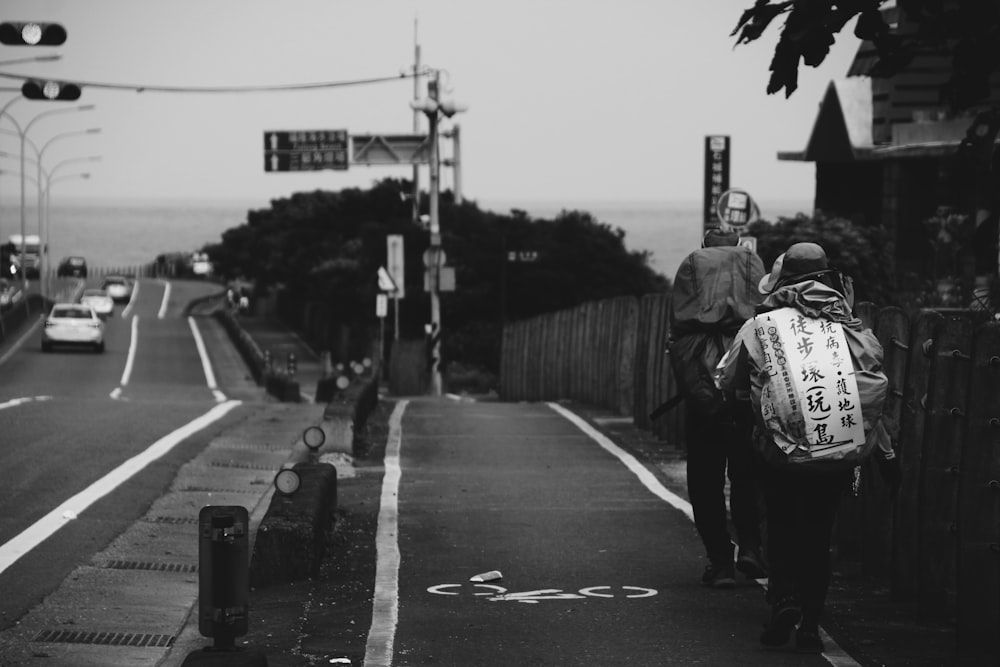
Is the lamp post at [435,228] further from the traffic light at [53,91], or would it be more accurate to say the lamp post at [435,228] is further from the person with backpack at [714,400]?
the person with backpack at [714,400]

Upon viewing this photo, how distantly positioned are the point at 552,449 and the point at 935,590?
29.8 feet

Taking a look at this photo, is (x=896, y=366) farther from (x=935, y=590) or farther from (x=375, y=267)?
(x=375, y=267)

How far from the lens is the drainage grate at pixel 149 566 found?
34.7 ft

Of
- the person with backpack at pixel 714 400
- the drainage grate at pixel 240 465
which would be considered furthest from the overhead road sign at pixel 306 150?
the person with backpack at pixel 714 400

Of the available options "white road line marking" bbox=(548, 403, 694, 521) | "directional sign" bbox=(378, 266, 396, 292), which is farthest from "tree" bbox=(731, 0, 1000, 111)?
"directional sign" bbox=(378, 266, 396, 292)

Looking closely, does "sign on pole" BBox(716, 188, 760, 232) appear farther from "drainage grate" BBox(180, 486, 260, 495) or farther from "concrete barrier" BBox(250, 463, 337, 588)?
"concrete barrier" BBox(250, 463, 337, 588)

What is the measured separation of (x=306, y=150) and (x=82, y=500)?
41431mm

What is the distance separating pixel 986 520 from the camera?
23.9 feet

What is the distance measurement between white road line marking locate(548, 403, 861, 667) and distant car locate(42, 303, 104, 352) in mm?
35777

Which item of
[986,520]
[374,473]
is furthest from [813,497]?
[374,473]

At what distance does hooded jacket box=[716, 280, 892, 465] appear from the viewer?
24.0ft

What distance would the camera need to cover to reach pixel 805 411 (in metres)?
7.29

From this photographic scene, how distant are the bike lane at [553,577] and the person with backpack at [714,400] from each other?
26cm

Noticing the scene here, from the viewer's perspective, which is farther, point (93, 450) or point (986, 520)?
point (93, 450)
